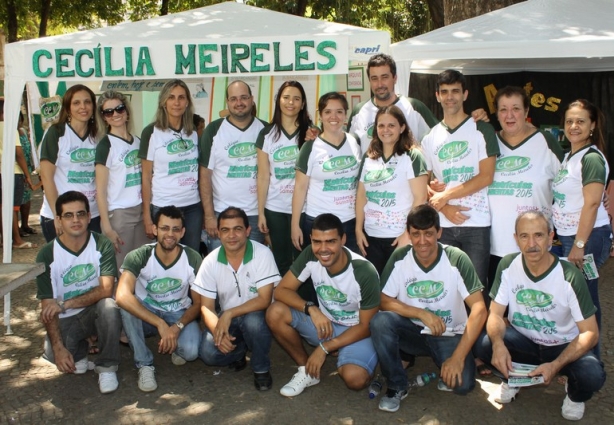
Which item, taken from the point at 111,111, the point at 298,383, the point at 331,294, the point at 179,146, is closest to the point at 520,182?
the point at 331,294

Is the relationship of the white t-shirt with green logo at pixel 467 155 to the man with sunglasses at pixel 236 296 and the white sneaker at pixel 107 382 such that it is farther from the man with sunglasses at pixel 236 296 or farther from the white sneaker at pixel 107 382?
the white sneaker at pixel 107 382

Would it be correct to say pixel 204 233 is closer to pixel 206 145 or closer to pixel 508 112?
pixel 206 145

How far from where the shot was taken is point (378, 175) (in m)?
4.45

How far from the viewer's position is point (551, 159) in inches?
169

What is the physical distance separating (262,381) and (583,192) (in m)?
2.28

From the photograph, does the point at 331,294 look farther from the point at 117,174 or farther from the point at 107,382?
the point at 117,174

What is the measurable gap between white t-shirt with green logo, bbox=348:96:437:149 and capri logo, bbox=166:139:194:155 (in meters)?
1.22

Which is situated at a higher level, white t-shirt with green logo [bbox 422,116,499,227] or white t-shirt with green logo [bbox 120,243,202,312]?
white t-shirt with green logo [bbox 422,116,499,227]

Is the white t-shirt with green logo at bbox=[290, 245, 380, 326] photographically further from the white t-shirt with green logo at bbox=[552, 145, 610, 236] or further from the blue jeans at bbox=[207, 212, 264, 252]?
the white t-shirt with green logo at bbox=[552, 145, 610, 236]

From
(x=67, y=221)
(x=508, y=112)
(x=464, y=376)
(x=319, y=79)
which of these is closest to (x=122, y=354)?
(x=67, y=221)

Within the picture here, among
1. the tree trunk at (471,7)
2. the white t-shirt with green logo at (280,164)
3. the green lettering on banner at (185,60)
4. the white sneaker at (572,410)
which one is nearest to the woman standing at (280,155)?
the white t-shirt with green logo at (280,164)

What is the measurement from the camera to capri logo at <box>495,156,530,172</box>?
4293 millimetres

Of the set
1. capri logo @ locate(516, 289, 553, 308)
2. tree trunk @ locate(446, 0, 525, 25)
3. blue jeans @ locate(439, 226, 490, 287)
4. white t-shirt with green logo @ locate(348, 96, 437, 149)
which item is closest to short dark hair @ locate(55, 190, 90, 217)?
white t-shirt with green logo @ locate(348, 96, 437, 149)

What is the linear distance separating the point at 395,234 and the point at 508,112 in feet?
3.47
